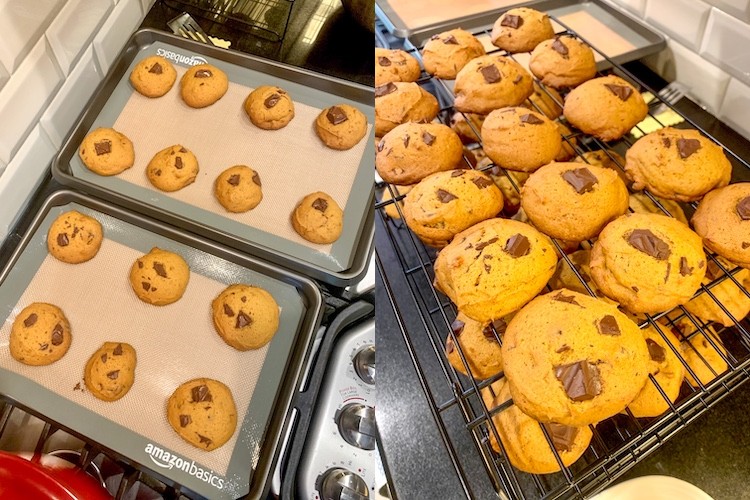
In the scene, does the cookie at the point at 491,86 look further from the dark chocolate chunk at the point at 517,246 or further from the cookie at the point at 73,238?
the cookie at the point at 73,238

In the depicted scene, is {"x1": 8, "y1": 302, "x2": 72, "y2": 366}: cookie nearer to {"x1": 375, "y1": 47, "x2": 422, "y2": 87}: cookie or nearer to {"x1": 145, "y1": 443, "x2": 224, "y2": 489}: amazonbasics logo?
{"x1": 145, "y1": 443, "x2": 224, "y2": 489}: amazonbasics logo

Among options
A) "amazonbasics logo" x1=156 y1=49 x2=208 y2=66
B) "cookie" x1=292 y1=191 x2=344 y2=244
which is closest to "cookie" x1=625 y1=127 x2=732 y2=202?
"cookie" x1=292 y1=191 x2=344 y2=244

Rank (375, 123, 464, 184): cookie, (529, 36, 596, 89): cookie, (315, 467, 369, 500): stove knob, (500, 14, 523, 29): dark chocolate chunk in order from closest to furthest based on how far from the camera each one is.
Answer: (315, 467, 369, 500): stove knob → (375, 123, 464, 184): cookie → (529, 36, 596, 89): cookie → (500, 14, 523, 29): dark chocolate chunk

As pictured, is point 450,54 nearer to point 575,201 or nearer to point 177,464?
point 575,201

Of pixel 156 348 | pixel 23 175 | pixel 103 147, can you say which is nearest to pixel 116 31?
pixel 103 147

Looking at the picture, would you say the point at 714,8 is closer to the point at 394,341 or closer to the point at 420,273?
the point at 420,273

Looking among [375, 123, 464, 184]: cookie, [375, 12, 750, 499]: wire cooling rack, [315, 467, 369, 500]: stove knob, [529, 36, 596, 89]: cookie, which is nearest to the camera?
[315, 467, 369, 500]: stove knob

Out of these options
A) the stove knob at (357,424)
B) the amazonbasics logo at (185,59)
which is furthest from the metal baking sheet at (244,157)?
the stove knob at (357,424)

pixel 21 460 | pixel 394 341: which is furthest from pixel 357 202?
pixel 21 460
